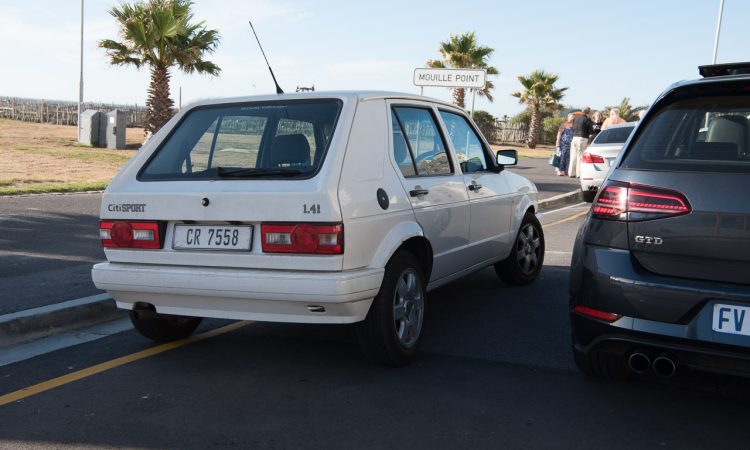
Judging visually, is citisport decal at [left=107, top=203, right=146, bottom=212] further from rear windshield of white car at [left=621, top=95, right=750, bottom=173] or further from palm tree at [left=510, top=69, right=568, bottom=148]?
palm tree at [left=510, top=69, right=568, bottom=148]

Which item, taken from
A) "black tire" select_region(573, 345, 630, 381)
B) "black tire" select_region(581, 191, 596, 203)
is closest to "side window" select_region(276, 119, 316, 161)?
"black tire" select_region(573, 345, 630, 381)

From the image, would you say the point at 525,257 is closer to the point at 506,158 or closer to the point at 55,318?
the point at 506,158

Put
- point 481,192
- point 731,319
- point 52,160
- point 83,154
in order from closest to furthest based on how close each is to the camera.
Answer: point 731,319
point 481,192
point 52,160
point 83,154

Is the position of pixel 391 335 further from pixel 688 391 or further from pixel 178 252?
pixel 688 391

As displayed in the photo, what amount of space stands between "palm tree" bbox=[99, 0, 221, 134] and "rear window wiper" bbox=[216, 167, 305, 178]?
22.9m

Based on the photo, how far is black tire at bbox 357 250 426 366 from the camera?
14.4ft

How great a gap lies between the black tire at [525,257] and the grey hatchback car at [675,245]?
2867 millimetres

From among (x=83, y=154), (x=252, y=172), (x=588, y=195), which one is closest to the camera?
(x=252, y=172)

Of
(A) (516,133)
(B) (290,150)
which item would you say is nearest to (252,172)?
(B) (290,150)

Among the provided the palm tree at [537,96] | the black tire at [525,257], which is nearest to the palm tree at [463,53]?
the palm tree at [537,96]

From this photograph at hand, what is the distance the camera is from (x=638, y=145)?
3.85 metres

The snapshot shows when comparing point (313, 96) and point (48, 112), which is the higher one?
point (313, 96)

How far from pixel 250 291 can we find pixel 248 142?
111cm

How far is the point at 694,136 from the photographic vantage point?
12.3 ft
